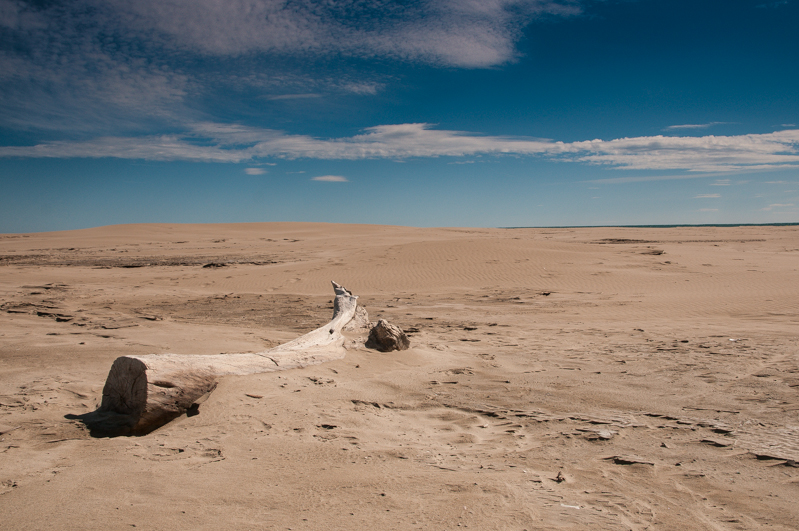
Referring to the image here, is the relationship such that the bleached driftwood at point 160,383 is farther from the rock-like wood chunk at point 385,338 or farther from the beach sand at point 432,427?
the rock-like wood chunk at point 385,338

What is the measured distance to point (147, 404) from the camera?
337 centimetres

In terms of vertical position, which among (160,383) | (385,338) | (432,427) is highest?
(160,383)

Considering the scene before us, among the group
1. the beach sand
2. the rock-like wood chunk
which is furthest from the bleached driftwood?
the rock-like wood chunk

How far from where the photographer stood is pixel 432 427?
12.0 feet

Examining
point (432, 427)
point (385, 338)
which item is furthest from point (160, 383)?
point (385, 338)

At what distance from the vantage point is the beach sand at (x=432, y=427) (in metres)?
2.38

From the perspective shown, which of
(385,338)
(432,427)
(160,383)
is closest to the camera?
(160,383)

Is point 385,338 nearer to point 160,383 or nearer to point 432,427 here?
point 432,427

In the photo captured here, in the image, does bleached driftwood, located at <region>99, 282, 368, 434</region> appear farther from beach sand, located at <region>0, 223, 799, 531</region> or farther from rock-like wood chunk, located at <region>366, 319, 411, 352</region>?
rock-like wood chunk, located at <region>366, 319, 411, 352</region>

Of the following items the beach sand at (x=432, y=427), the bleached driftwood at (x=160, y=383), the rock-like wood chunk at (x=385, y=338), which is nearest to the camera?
the beach sand at (x=432, y=427)

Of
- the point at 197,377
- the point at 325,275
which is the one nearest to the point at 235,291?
the point at 325,275

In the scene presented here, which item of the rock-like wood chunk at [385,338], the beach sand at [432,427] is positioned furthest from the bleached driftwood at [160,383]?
the rock-like wood chunk at [385,338]

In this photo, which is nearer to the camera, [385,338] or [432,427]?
[432,427]

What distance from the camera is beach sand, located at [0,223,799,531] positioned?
2.38 meters
